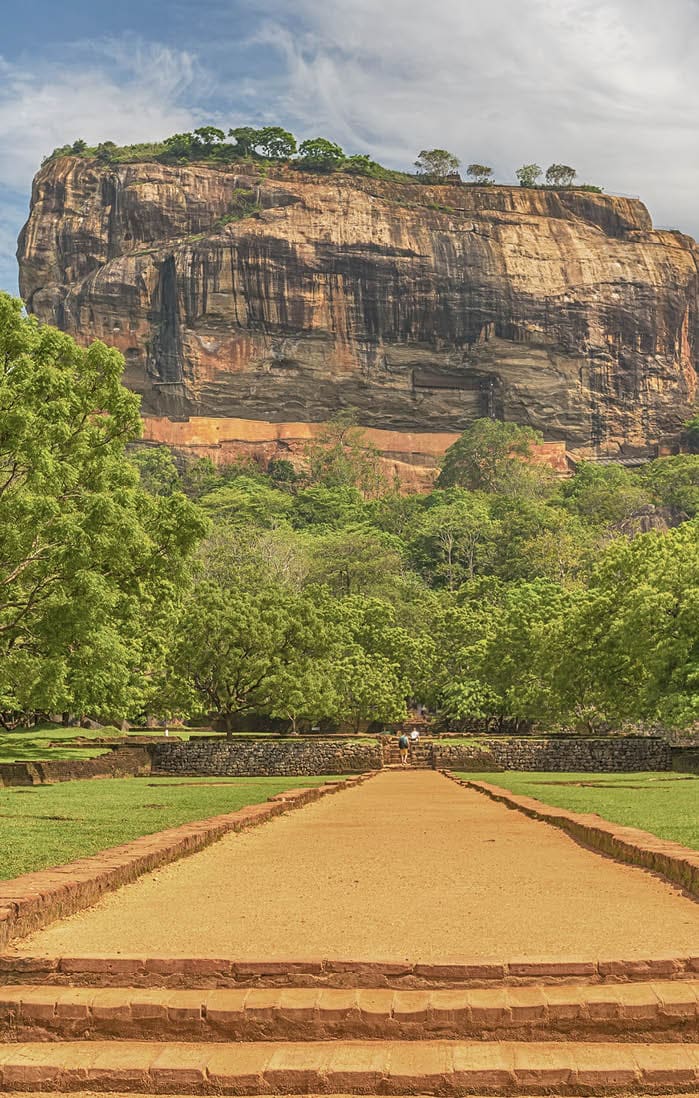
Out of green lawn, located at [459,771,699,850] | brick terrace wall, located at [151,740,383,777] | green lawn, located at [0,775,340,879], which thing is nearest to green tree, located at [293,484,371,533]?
brick terrace wall, located at [151,740,383,777]

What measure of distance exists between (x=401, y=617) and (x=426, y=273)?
220ft

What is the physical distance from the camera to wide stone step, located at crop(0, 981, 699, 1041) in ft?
16.7

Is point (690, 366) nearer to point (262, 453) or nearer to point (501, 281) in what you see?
point (501, 281)

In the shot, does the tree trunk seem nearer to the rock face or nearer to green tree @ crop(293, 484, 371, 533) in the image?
green tree @ crop(293, 484, 371, 533)

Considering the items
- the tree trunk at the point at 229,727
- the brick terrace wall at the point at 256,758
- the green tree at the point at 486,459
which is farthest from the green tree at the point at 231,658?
the green tree at the point at 486,459

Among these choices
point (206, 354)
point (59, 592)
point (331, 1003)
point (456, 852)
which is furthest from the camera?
point (206, 354)

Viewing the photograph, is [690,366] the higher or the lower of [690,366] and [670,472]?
the higher

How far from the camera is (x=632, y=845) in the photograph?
31.8ft

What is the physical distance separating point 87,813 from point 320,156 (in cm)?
12746

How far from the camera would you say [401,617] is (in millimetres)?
66625

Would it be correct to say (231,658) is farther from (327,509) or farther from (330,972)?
(327,509)

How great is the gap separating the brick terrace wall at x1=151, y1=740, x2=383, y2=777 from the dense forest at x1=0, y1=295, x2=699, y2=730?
8.72 ft

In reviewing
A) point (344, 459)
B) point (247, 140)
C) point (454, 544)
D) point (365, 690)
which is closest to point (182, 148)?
point (247, 140)

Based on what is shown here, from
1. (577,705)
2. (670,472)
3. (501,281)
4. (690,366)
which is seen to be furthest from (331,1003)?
(690,366)
